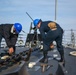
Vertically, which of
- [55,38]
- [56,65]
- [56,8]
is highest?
[56,8]

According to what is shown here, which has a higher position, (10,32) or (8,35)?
(10,32)

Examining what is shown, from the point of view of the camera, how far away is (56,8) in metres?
19.1

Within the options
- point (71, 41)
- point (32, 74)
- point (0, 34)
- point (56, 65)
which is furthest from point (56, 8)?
point (32, 74)

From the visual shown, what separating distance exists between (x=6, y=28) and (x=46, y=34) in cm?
152

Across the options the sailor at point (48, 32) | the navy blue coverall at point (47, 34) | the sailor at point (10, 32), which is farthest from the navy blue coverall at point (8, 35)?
the navy blue coverall at point (47, 34)

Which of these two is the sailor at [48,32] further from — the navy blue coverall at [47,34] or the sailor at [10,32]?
the sailor at [10,32]

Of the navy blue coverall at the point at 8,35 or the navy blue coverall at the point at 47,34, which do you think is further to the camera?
the navy blue coverall at the point at 8,35

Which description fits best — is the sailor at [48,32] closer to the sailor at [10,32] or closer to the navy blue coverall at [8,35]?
the sailor at [10,32]

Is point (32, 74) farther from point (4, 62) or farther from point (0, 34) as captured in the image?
point (0, 34)

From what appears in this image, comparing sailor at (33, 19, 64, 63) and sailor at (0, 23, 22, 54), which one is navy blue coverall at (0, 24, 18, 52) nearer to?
sailor at (0, 23, 22, 54)

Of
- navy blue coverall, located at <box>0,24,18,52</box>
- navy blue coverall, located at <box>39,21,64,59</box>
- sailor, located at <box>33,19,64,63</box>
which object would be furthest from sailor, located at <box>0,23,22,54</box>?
navy blue coverall, located at <box>39,21,64,59</box>

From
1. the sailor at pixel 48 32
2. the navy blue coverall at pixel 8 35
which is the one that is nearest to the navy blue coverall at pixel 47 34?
the sailor at pixel 48 32

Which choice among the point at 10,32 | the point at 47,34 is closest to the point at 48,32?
the point at 47,34

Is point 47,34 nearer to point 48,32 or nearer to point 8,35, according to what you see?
point 48,32
